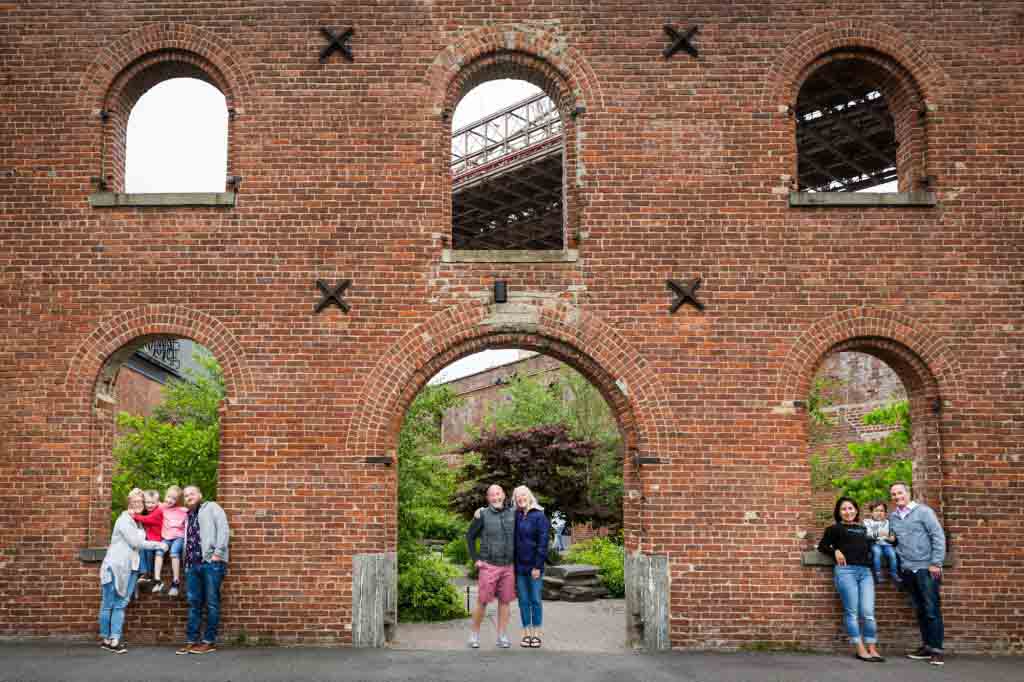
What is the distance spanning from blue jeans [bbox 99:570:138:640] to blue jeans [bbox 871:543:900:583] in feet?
25.2

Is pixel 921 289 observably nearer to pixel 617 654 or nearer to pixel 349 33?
pixel 617 654

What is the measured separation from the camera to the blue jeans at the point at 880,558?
9.17m

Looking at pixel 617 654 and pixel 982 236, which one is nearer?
pixel 617 654

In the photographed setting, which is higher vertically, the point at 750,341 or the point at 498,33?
the point at 498,33

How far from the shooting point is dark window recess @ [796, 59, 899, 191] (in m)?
16.5

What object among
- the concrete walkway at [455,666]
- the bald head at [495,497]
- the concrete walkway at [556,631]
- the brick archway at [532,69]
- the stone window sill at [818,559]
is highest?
the brick archway at [532,69]

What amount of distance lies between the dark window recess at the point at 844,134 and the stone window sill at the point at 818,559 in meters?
8.35

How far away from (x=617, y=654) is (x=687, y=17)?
23.9 ft

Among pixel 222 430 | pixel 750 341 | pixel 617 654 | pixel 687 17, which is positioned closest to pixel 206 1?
pixel 222 430

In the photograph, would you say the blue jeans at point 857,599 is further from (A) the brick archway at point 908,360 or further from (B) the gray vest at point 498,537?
(B) the gray vest at point 498,537

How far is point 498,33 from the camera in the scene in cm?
1039

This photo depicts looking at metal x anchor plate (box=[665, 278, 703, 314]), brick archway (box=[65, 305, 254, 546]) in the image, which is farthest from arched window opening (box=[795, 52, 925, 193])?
brick archway (box=[65, 305, 254, 546])

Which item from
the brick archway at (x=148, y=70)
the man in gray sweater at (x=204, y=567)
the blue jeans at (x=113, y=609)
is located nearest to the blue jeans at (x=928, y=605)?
the man in gray sweater at (x=204, y=567)

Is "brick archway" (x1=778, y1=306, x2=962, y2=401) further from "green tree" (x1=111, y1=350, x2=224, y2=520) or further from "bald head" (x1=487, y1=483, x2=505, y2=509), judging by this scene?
"green tree" (x1=111, y1=350, x2=224, y2=520)
